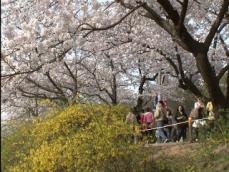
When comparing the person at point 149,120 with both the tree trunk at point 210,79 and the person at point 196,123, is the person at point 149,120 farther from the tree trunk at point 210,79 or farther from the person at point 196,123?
the tree trunk at point 210,79

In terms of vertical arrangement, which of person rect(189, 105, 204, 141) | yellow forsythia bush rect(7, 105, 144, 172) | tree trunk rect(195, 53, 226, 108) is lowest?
yellow forsythia bush rect(7, 105, 144, 172)

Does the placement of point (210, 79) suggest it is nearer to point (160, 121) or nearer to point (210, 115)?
point (210, 115)

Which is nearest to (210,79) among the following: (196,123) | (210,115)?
(210,115)

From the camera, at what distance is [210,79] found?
13.7m

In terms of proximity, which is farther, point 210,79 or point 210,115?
point 210,115

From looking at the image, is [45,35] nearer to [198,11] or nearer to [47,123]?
[47,123]

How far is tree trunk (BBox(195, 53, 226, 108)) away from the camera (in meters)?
13.5

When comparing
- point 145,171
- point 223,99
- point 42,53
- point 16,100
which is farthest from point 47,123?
point 16,100

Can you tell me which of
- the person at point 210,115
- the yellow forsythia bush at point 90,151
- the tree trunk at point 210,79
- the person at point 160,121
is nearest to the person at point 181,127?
the person at point 160,121

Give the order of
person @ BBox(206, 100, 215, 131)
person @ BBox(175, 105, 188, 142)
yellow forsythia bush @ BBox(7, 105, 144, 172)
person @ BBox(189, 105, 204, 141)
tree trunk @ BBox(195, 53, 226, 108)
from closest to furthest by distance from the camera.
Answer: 1. yellow forsythia bush @ BBox(7, 105, 144, 172)
2. person @ BBox(206, 100, 215, 131)
3. tree trunk @ BBox(195, 53, 226, 108)
4. person @ BBox(189, 105, 204, 141)
5. person @ BBox(175, 105, 188, 142)

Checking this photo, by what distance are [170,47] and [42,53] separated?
9.36 meters

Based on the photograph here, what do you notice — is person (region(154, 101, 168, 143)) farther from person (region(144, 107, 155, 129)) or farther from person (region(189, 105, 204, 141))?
person (region(189, 105, 204, 141))

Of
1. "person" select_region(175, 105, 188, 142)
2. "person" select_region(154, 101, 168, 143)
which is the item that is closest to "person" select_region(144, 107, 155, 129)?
"person" select_region(154, 101, 168, 143)

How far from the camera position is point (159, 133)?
15.4 meters
